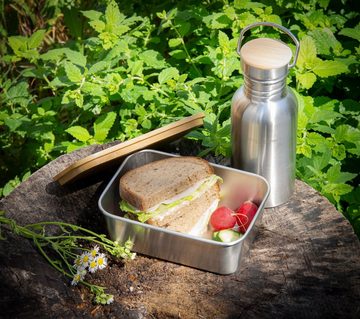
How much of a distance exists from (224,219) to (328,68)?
118 cm

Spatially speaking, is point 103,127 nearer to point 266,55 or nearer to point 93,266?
point 93,266

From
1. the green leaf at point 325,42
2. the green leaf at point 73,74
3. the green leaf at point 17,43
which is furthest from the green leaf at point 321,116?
the green leaf at point 17,43

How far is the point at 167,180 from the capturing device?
2545 millimetres

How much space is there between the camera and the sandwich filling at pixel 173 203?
2.46 m

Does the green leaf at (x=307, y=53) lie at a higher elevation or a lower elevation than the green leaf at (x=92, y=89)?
higher

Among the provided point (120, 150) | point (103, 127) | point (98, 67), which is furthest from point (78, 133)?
point (120, 150)

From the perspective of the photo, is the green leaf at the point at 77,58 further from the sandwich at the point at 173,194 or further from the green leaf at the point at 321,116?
the green leaf at the point at 321,116

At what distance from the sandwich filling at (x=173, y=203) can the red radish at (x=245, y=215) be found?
156 millimetres

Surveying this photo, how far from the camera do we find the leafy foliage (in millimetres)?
3236

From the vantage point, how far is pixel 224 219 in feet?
8.30

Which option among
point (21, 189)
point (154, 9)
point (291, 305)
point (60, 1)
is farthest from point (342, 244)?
point (60, 1)

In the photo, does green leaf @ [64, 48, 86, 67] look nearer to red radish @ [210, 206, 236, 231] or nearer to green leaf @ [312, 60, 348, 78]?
green leaf @ [312, 60, 348, 78]

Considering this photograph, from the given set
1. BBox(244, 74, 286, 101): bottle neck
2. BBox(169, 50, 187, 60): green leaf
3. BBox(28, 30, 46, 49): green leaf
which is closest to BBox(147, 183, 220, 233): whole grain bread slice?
BBox(244, 74, 286, 101): bottle neck

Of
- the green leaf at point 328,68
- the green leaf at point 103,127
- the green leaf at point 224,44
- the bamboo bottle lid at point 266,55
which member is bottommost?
the green leaf at point 103,127
